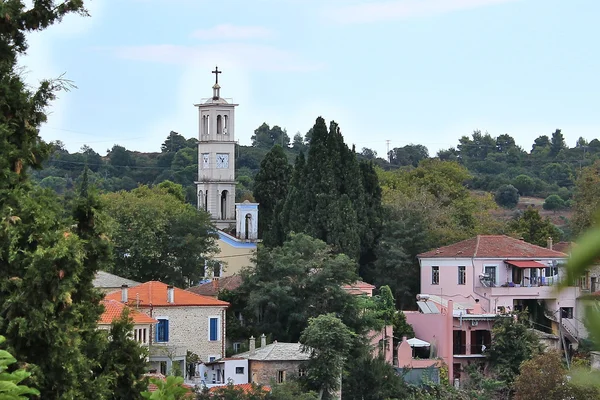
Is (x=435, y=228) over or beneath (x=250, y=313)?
over

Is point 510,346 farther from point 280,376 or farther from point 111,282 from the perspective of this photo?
point 111,282

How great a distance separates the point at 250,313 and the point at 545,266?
12.5 metres

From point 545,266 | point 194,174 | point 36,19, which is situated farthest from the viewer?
point 194,174

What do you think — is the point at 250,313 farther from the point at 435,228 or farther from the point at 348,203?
the point at 435,228

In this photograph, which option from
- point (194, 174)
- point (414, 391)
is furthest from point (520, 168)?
point (414, 391)

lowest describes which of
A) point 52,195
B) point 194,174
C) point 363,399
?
point 363,399

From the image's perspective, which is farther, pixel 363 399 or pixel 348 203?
pixel 348 203

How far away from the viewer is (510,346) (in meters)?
45.8

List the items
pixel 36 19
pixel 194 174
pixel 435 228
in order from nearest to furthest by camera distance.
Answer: pixel 36 19 < pixel 435 228 < pixel 194 174

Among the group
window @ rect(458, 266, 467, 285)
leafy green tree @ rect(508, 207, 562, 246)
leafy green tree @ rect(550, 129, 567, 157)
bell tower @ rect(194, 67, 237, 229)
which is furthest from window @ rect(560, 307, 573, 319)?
leafy green tree @ rect(550, 129, 567, 157)

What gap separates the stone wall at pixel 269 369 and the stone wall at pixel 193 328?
2496 mm

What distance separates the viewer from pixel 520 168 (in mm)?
144750

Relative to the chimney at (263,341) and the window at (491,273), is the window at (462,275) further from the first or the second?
the chimney at (263,341)

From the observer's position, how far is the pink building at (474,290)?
47906 millimetres
